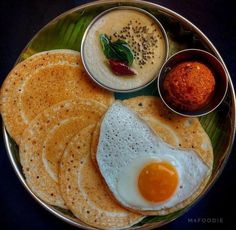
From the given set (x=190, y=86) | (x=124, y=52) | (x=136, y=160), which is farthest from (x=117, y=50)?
(x=136, y=160)

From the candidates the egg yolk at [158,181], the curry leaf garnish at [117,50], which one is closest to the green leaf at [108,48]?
the curry leaf garnish at [117,50]

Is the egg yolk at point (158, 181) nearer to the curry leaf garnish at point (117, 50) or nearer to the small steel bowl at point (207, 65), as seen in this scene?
the small steel bowl at point (207, 65)

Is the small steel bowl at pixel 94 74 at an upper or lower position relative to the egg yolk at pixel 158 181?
upper

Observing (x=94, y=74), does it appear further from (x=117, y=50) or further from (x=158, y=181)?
(x=158, y=181)

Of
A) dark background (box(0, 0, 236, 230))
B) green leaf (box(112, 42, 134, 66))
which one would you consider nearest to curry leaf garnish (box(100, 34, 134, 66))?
green leaf (box(112, 42, 134, 66))

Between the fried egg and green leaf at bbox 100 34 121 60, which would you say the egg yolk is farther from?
green leaf at bbox 100 34 121 60
